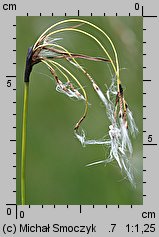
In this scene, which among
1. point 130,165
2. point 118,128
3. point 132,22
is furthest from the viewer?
point 132,22

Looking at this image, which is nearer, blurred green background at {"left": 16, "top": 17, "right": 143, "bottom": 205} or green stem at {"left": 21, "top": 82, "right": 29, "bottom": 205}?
green stem at {"left": 21, "top": 82, "right": 29, "bottom": 205}

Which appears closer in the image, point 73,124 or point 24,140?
point 24,140

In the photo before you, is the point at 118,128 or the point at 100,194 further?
the point at 100,194

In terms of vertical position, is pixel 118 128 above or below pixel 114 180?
above

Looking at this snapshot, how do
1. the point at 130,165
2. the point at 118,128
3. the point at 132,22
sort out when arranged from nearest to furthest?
1. the point at 118,128
2. the point at 130,165
3. the point at 132,22

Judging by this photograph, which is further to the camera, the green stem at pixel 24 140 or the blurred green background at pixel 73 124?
the blurred green background at pixel 73 124
